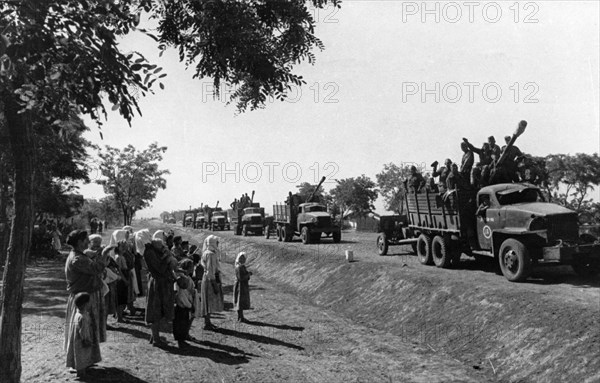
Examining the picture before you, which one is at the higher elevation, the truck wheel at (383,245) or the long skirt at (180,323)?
the truck wheel at (383,245)

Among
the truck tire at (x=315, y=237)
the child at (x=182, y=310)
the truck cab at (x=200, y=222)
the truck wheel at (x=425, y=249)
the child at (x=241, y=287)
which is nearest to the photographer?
the child at (x=182, y=310)

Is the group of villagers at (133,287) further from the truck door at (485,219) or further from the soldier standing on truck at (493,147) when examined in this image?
the soldier standing on truck at (493,147)

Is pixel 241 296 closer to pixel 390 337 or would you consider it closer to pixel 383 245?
pixel 390 337

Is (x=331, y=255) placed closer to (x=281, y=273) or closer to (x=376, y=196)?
(x=281, y=273)

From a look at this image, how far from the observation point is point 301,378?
685 cm

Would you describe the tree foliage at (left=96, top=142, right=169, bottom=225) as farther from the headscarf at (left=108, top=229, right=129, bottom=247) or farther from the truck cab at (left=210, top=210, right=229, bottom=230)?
the headscarf at (left=108, top=229, right=129, bottom=247)

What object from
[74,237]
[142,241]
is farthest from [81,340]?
[142,241]

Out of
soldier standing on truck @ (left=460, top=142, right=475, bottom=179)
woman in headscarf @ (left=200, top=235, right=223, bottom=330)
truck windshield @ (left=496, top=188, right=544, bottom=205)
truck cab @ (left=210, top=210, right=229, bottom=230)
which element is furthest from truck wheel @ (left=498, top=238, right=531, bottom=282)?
truck cab @ (left=210, top=210, right=229, bottom=230)

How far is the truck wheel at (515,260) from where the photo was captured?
9922mm

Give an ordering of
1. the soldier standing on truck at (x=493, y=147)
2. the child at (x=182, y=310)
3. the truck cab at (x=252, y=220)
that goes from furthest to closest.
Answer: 1. the truck cab at (x=252, y=220)
2. the soldier standing on truck at (x=493, y=147)
3. the child at (x=182, y=310)

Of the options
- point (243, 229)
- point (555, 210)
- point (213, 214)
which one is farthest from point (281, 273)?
point (213, 214)

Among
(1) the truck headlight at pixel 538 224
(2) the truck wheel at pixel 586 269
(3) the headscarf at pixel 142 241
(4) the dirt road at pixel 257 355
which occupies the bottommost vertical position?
(4) the dirt road at pixel 257 355

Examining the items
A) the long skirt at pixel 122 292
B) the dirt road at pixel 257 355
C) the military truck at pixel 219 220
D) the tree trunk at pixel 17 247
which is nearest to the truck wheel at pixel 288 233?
the dirt road at pixel 257 355

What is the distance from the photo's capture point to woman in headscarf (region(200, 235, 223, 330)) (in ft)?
31.0
